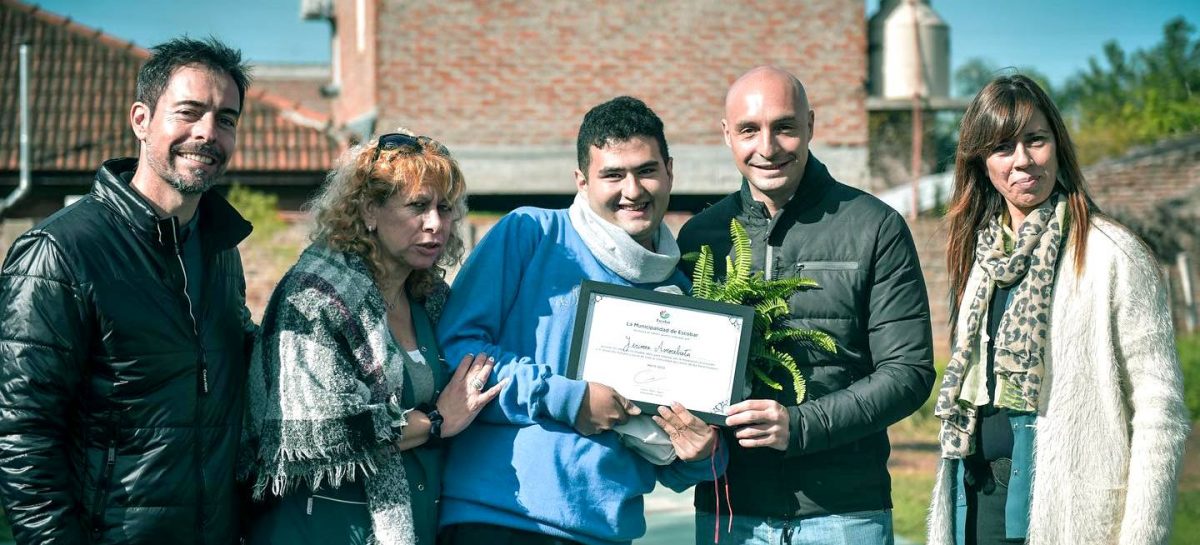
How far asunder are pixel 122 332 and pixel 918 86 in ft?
58.2

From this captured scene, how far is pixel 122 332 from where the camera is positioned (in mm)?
3096

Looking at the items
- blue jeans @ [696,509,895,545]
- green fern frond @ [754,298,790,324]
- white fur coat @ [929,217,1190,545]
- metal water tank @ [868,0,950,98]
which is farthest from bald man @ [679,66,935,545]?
metal water tank @ [868,0,950,98]

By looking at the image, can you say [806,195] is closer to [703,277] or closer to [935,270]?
[703,277]

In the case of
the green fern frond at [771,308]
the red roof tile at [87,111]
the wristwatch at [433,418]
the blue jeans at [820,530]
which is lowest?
the blue jeans at [820,530]

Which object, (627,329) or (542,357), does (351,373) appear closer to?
(542,357)

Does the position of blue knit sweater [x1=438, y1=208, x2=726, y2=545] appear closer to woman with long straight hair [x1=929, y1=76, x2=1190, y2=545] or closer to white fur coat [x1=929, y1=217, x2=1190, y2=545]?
woman with long straight hair [x1=929, y1=76, x2=1190, y2=545]

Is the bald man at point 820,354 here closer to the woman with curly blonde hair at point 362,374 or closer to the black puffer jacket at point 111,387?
the woman with curly blonde hair at point 362,374

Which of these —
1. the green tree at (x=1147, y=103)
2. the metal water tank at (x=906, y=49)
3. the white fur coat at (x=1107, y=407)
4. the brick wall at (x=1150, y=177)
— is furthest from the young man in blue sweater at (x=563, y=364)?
the brick wall at (x=1150, y=177)

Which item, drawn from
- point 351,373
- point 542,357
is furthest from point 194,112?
point 542,357

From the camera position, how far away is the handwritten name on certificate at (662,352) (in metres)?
3.61

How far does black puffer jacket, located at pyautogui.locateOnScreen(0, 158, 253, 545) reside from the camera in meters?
2.98

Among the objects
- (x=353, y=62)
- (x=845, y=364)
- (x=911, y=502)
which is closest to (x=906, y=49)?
(x=353, y=62)

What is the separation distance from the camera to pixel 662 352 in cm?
364

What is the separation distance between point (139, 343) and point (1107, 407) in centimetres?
287
